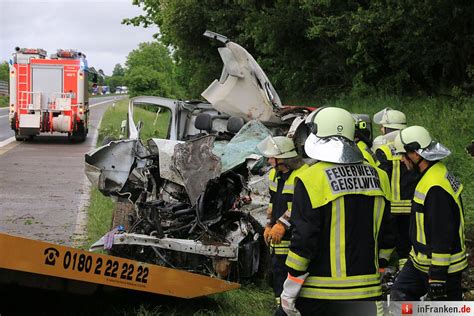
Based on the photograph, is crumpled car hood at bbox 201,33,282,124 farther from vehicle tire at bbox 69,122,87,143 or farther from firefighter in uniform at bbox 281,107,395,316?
vehicle tire at bbox 69,122,87,143

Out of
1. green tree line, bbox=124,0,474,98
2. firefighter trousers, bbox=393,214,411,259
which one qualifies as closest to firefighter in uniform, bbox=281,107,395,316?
firefighter trousers, bbox=393,214,411,259

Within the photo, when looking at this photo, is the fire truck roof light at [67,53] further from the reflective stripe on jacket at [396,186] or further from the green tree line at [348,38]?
the reflective stripe on jacket at [396,186]

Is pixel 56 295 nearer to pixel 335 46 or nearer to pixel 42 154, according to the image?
pixel 42 154

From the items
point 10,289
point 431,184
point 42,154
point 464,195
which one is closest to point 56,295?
point 10,289

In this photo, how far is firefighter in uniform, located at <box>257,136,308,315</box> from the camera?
421cm

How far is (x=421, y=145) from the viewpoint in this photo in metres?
4.20

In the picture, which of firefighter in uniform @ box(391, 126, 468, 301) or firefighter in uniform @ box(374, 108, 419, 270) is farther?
firefighter in uniform @ box(374, 108, 419, 270)

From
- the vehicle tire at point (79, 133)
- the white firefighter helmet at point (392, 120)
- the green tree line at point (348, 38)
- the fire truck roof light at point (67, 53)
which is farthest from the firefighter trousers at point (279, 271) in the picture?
the fire truck roof light at point (67, 53)

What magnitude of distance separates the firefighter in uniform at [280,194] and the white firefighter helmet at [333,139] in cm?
82

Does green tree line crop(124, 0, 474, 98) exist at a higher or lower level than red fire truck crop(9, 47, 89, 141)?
higher

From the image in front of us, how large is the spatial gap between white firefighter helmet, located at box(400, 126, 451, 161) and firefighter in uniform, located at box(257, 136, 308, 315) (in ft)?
2.28

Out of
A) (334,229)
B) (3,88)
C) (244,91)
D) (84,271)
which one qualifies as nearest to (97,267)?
(84,271)

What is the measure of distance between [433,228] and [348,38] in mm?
11463

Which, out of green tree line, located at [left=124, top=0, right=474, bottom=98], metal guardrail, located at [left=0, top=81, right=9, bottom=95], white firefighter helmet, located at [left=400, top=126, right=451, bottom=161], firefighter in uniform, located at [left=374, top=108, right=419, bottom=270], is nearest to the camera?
white firefighter helmet, located at [left=400, top=126, right=451, bottom=161]
